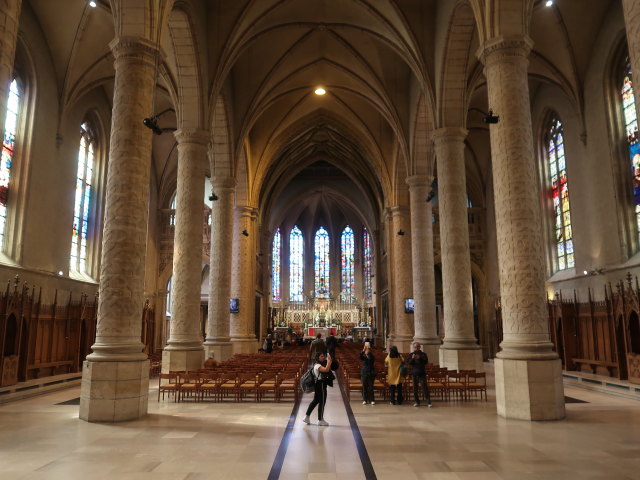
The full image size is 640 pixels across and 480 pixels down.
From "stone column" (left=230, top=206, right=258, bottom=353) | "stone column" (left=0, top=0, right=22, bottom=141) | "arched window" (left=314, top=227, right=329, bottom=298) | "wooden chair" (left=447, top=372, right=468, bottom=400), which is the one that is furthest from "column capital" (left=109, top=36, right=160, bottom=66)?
"arched window" (left=314, top=227, right=329, bottom=298)

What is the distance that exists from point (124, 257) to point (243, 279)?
17.1 metres

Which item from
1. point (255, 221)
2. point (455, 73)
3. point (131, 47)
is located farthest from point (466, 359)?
point (255, 221)

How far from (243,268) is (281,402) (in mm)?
15908

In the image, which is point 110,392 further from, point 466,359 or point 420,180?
point 420,180

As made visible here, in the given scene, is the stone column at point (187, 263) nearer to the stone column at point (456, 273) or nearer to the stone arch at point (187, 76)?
the stone arch at point (187, 76)

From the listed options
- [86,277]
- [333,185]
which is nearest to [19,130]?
[86,277]

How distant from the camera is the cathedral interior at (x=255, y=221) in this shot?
7473 millimetres

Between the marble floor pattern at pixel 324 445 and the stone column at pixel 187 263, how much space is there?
14.2ft

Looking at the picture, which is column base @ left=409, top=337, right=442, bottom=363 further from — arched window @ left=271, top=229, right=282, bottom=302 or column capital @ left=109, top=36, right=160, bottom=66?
arched window @ left=271, top=229, right=282, bottom=302

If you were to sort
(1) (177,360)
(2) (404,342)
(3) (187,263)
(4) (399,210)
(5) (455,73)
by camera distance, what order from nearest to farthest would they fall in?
1. (1) (177,360)
2. (3) (187,263)
3. (5) (455,73)
4. (2) (404,342)
5. (4) (399,210)

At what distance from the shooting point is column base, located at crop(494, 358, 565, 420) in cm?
902

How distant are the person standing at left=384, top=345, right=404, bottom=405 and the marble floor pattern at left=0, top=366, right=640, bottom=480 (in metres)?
0.70

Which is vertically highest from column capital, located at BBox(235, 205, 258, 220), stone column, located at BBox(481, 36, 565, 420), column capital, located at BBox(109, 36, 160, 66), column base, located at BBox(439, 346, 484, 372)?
column capital, located at BBox(235, 205, 258, 220)

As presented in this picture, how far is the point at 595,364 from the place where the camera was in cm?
1698
